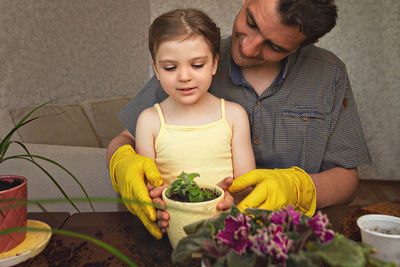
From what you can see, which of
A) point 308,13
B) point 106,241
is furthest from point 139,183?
point 308,13

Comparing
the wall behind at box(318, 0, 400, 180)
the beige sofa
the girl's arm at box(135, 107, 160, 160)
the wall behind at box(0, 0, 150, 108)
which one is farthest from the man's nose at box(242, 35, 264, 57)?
the wall behind at box(318, 0, 400, 180)

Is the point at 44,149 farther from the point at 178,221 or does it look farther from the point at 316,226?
the point at 316,226

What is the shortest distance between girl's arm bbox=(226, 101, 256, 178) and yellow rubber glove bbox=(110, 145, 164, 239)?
0.30m

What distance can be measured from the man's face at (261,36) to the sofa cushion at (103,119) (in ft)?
4.83

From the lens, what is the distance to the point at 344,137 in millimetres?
1244

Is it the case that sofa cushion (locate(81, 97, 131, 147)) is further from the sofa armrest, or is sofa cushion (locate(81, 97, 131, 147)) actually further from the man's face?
the man's face

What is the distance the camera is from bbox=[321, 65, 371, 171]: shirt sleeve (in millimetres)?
1217

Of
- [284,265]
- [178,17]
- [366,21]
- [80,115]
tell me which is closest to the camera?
[284,265]

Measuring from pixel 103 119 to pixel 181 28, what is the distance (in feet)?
5.40

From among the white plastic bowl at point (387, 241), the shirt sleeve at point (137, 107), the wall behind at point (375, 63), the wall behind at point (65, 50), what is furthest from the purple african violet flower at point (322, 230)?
the wall behind at point (375, 63)

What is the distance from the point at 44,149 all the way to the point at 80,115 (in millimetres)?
664

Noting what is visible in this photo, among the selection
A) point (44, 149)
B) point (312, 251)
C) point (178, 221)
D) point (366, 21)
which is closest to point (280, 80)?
point (178, 221)

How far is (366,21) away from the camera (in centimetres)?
371

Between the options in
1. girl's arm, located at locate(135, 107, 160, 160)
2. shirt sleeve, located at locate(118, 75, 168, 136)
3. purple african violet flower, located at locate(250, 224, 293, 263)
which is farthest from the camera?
shirt sleeve, located at locate(118, 75, 168, 136)
